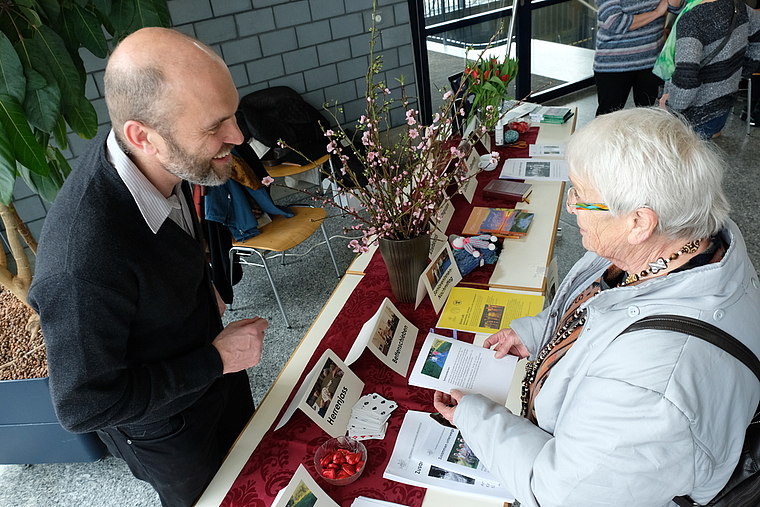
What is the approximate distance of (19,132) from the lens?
1.51m

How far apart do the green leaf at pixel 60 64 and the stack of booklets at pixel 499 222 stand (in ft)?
4.82

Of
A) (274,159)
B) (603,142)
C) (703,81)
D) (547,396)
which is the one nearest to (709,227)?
(603,142)

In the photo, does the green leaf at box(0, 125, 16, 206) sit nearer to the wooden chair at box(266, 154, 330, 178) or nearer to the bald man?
the bald man

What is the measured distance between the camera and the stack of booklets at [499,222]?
2148 millimetres

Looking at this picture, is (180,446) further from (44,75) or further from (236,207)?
(236,207)

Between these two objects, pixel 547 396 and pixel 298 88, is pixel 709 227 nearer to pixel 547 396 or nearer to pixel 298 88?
pixel 547 396

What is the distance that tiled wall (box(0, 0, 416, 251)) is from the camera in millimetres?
3527

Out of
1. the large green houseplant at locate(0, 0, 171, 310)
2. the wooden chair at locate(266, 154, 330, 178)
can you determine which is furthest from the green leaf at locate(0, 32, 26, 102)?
the wooden chair at locate(266, 154, 330, 178)

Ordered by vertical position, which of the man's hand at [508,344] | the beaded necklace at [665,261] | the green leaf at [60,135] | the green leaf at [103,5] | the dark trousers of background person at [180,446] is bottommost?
the dark trousers of background person at [180,446]

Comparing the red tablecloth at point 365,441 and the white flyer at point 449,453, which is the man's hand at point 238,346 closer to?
the red tablecloth at point 365,441

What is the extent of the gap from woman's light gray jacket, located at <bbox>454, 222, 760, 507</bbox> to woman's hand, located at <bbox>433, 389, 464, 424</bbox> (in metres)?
0.26

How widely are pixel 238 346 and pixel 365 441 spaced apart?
0.40 m

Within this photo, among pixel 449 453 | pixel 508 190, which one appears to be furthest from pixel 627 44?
pixel 449 453

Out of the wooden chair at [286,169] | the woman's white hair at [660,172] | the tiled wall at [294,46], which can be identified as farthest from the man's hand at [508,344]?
the tiled wall at [294,46]
